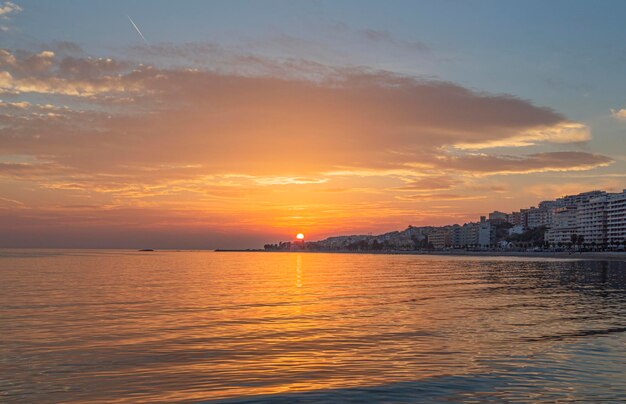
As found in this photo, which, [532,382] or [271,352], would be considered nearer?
[532,382]

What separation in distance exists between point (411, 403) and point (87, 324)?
64.8 ft

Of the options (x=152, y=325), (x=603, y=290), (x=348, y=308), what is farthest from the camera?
(x=603, y=290)

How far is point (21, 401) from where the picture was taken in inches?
580

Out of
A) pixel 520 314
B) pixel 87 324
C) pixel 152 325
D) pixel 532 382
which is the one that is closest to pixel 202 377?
pixel 532 382

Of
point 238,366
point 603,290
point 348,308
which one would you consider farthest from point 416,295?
point 238,366

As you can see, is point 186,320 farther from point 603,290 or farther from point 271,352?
point 603,290

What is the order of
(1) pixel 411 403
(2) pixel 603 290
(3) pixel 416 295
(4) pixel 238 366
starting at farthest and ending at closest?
(2) pixel 603 290 → (3) pixel 416 295 → (4) pixel 238 366 → (1) pixel 411 403

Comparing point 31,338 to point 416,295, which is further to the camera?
point 416,295

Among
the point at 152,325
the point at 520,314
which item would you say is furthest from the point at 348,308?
the point at 152,325

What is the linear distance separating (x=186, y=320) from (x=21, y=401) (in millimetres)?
15339

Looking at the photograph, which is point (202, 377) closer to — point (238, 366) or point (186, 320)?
point (238, 366)

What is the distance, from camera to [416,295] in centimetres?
4484

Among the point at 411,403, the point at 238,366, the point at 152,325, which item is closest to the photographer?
the point at 411,403

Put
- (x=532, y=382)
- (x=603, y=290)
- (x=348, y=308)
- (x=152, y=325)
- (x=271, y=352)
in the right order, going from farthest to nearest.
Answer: (x=603, y=290) → (x=348, y=308) → (x=152, y=325) → (x=271, y=352) → (x=532, y=382)
